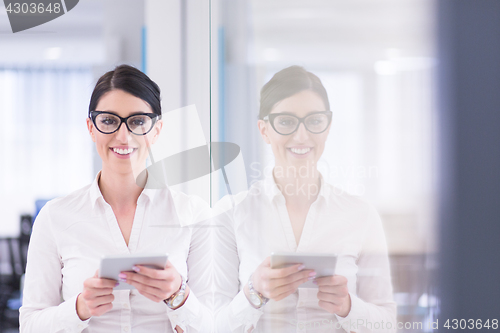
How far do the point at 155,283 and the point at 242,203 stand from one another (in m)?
0.38

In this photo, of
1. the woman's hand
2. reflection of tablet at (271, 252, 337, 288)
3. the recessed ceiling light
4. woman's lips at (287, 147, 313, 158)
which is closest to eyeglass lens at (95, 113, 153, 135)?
the recessed ceiling light

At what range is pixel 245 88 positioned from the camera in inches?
54.2

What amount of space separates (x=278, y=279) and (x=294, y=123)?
521 millimetres

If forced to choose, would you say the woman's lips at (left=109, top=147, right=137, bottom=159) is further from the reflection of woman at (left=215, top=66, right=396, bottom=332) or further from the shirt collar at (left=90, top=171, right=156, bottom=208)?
the reflection of woman at (left=215, top=66, right=396, bottom=332)

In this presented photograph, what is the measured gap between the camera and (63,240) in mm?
1290

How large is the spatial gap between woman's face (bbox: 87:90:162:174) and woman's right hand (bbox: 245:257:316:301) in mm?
530

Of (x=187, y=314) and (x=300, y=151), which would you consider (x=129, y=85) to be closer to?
(x=300, y=151)

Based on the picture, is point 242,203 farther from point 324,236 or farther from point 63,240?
point 63,240

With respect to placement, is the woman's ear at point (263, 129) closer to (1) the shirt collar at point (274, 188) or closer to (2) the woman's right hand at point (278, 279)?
(1) the shirt collar at point (274, 188)

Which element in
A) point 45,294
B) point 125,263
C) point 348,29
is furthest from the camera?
point 348,29

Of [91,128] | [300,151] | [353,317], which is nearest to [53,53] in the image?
[91,128]

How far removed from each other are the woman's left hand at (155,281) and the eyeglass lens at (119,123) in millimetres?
437

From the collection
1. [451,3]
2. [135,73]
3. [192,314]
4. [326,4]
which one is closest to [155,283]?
[192,314]

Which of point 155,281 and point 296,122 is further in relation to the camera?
point 296,122
